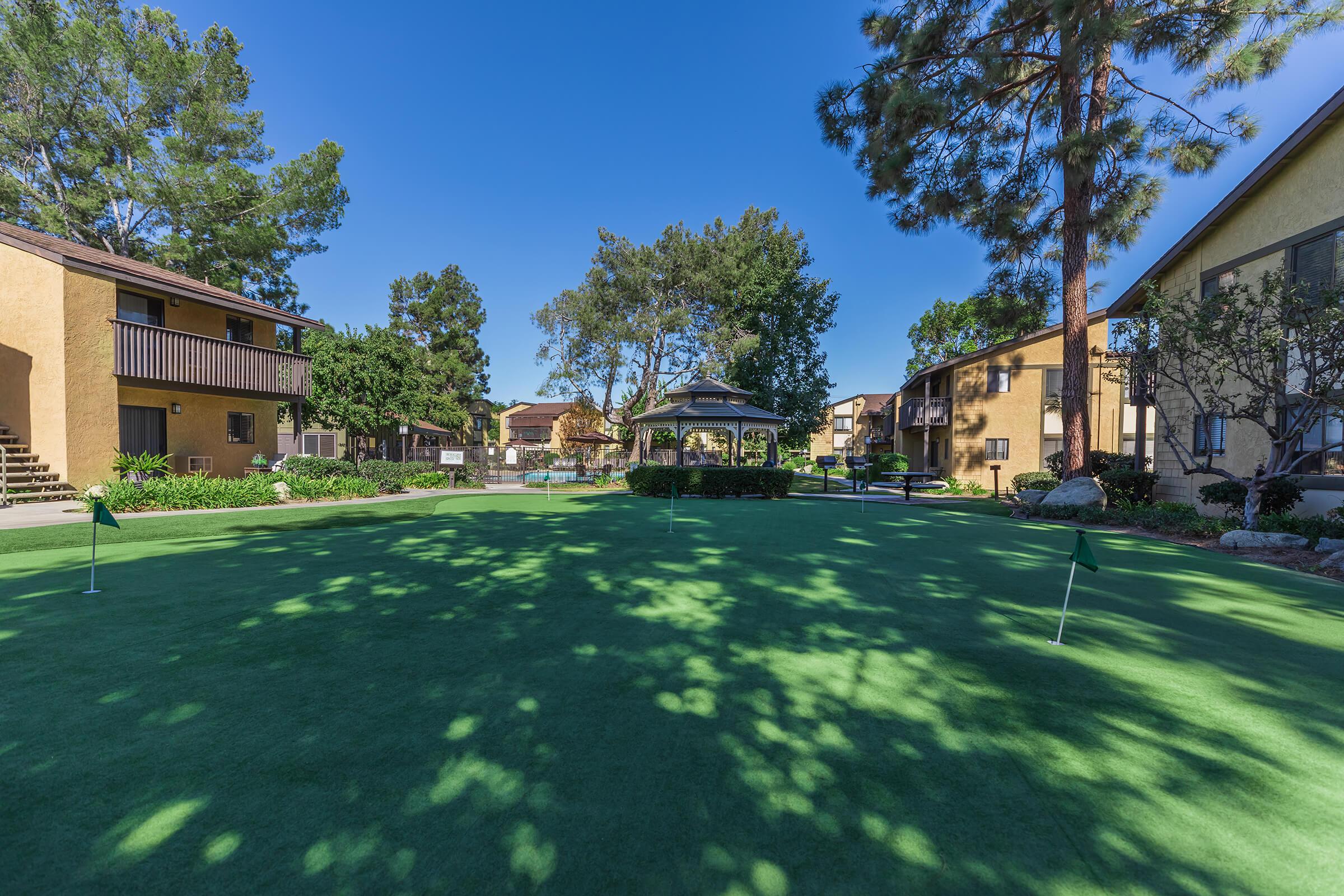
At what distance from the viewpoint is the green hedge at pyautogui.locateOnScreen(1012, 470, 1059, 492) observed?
18406mm

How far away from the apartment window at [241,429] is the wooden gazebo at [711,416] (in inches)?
557

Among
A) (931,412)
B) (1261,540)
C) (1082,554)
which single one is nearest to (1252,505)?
(1261,540)

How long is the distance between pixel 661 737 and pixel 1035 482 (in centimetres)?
2089

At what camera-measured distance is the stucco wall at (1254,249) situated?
1046 centimetres

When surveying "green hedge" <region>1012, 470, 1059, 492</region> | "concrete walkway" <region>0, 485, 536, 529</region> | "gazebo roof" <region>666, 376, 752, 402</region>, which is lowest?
"concrete walkway" <region>0, 485, 536, 529</region>

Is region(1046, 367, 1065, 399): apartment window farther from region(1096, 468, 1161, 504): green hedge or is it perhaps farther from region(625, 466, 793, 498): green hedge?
region(625, 466, 793, 498): green hedge

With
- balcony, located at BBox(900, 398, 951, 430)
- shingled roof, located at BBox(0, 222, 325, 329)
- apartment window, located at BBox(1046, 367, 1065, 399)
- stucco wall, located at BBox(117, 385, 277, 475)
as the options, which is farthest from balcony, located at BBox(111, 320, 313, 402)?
apartment window, located at BBox(1046, 367, 1065, 399)

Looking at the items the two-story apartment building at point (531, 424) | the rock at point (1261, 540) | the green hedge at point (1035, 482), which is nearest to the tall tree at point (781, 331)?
the green hedge at point (1035, 482)

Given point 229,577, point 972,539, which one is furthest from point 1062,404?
point 229,577

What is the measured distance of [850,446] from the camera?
54.2 metres

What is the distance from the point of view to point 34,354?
44.9ft

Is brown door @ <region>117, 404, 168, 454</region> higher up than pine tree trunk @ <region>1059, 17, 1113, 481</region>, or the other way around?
pine tree trunk @ <region>1059, 17, 1113, 481</region>

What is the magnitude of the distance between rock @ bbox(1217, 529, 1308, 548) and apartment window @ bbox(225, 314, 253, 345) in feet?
84.8

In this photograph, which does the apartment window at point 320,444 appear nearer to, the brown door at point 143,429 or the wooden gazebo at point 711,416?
the brown door at point 143,429
